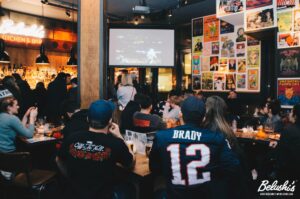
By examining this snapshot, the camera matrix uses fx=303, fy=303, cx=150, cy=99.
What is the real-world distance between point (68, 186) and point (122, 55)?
8.58ft

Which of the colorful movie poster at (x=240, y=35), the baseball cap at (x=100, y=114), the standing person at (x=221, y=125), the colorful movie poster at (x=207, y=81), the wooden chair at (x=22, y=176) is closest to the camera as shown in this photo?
the baseball cap at (x=100, y=114)

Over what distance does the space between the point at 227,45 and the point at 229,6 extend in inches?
85.4

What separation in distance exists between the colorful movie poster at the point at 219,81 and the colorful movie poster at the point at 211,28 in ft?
3.71

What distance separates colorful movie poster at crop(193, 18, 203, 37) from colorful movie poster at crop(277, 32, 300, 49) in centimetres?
396

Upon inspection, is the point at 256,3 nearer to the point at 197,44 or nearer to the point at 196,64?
the point at 197,44

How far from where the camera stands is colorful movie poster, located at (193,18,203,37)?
995 cm

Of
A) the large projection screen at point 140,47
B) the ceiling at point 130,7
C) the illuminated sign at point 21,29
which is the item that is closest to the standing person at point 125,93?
the large projection screen at point 140,47

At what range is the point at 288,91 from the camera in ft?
20.3

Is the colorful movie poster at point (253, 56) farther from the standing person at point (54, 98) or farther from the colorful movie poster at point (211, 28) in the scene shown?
the standing person at point (54, 98)

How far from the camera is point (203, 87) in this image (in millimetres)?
9922

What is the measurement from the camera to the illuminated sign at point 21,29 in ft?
30.1

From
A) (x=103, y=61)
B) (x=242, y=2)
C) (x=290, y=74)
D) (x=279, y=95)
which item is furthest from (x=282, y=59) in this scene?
(x=103, y=61)

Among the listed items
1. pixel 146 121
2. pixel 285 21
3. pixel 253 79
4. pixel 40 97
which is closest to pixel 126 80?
pixel 40 97

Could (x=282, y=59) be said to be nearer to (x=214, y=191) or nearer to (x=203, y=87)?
(x=203, y=87)
